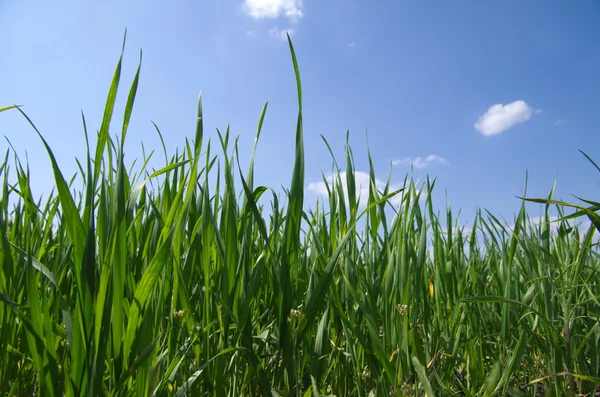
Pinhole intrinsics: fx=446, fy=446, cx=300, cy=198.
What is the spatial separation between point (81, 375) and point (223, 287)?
32 centimetres

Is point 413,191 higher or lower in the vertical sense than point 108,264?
higher

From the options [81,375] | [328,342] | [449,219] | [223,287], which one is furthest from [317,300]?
[449,219]

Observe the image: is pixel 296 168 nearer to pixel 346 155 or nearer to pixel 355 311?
→ pixel 346 155

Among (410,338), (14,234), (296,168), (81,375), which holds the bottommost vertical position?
(81,375)

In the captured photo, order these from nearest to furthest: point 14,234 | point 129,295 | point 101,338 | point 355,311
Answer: point 101,338 < point 129,295 < point 355,311 < point 14,234

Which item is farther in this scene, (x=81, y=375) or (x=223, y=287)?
(x=223, y=287)

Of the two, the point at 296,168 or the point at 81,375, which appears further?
the point at 296,168

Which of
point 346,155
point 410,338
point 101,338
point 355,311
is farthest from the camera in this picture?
Answer: point 346,155

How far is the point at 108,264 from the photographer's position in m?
0.71

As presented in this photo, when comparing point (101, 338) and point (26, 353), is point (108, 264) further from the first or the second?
point (26, 353)

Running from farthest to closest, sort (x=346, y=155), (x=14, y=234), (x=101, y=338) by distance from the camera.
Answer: (x=14, y=234), (x=346, y=155), (x=101, y=338)

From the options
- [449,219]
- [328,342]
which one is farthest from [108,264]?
[449,219]

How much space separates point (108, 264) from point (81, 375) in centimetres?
17

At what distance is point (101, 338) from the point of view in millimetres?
682
